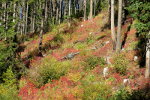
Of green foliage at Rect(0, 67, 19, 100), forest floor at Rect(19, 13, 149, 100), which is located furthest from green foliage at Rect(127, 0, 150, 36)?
green foliage at Rect(0, 67, 19, 100)

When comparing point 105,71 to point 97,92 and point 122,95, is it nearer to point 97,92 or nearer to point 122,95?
point 97,92

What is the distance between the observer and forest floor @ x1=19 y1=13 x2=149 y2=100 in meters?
14.7

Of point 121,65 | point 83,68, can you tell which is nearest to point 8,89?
point 83,68

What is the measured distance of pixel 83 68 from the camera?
18.6m

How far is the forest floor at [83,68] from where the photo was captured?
1467 centimetres

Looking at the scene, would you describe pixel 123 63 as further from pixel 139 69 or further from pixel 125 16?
pixel 125 16

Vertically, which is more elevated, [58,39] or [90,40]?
[90,40]

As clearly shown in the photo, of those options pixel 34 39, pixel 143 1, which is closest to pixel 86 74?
pixel 143 1

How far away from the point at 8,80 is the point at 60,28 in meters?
15.5

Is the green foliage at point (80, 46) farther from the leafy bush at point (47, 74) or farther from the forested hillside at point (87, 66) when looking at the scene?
the leafy bush at point (47, 74)

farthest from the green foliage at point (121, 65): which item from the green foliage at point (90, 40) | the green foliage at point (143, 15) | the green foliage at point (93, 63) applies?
the green foliage at point (90, 40)

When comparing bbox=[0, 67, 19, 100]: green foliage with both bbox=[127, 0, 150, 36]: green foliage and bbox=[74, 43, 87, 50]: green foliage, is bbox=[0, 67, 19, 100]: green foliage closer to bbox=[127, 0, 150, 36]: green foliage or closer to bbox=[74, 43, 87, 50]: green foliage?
bbox=[74, 43, 87, 50]: green foliage

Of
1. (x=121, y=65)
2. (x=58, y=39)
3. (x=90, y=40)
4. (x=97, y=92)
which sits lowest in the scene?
(x=97, y=92)

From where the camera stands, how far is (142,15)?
14.3 metres
